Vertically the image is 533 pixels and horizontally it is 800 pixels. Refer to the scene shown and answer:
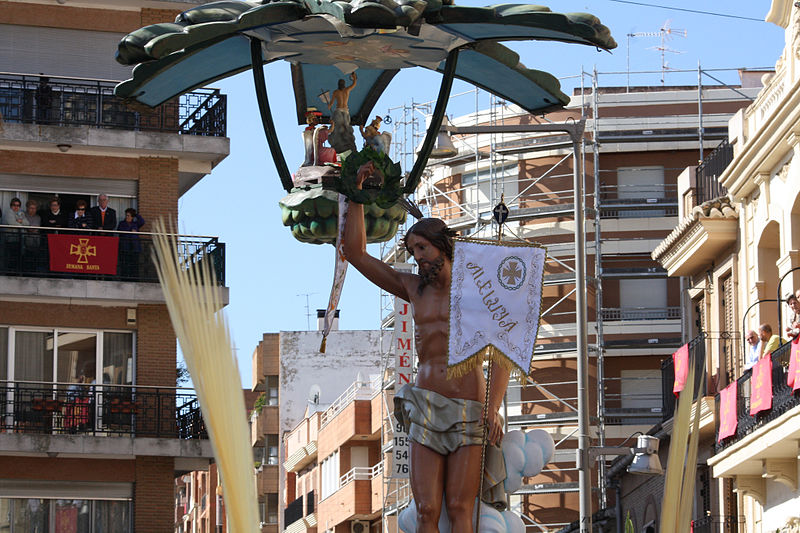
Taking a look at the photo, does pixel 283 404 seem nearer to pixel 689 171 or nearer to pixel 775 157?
pixel 689 171

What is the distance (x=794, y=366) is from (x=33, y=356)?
15527 millimetres

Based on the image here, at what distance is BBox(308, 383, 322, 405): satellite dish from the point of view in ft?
237

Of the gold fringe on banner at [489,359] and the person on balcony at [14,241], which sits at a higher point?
the person on balcony at [14,241]

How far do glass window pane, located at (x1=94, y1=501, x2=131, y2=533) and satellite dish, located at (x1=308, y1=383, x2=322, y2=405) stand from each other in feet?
123

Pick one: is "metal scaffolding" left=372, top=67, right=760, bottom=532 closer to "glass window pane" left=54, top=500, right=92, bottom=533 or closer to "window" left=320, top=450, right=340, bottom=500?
"window" left=320, top=450, right=340, bottom=500

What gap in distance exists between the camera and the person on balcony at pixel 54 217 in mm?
34594

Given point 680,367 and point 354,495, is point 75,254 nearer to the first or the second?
point 680,367

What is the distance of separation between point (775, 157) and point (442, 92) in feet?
68.8

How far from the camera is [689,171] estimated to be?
125 ft

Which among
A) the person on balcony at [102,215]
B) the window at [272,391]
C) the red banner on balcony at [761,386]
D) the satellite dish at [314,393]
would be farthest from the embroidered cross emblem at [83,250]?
the window at [272,391]

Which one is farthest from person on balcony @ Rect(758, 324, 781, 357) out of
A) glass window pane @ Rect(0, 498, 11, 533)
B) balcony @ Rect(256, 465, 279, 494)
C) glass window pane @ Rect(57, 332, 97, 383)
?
balcony @ Rect(256, 465, 279, 494)

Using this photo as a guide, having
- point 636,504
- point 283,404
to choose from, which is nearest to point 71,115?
point 636,504

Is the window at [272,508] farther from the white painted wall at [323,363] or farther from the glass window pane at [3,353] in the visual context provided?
the glass window pane at [3,353]

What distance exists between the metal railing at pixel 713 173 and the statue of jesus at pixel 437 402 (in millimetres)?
25026
